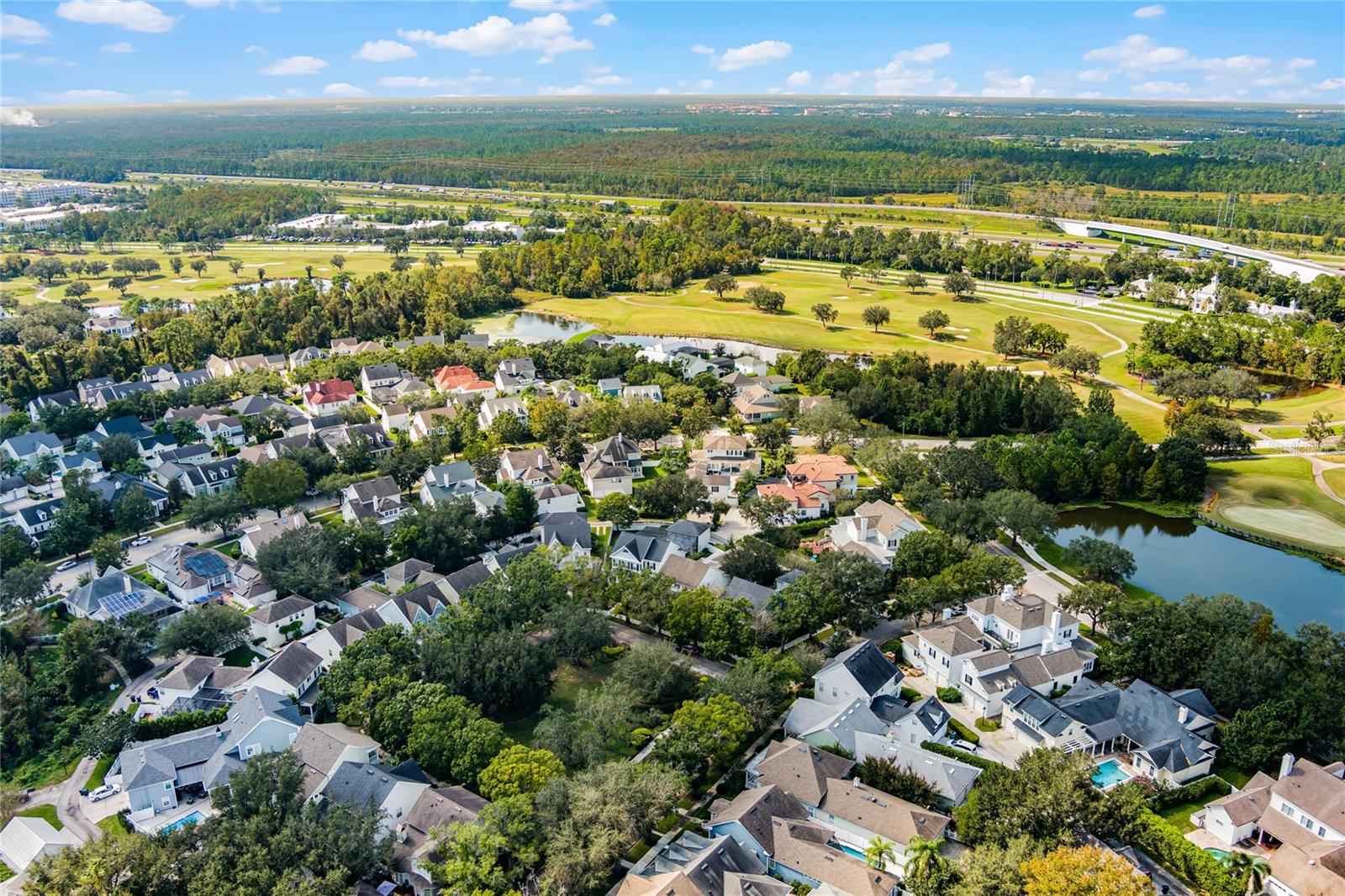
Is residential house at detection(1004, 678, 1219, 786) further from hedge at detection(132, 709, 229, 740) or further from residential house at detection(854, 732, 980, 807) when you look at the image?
hedge at detection(132, 709, 229, 740)

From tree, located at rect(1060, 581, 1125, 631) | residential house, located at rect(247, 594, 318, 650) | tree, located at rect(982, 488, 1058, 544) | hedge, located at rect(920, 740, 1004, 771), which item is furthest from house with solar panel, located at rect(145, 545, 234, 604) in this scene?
tree, located at rect(1060, 581, 1125, 631)

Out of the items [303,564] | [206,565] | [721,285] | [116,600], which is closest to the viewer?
[116,600]

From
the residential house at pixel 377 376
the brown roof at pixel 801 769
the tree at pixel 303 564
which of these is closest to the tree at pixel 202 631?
the tree at pixel 303 564

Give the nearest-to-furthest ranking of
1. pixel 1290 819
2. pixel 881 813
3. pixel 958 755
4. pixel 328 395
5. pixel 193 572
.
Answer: pixel 1290 819 → pixel 881 813 → pixel 958 755 → pixel 193 572 → pixel 328 395

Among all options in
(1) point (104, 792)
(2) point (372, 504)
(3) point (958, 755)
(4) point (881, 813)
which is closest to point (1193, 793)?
(3) point (958, 755)

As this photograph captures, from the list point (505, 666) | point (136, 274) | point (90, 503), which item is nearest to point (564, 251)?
point (136, 274)

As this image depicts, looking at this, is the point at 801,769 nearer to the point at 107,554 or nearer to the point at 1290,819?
the point at 1290,819
